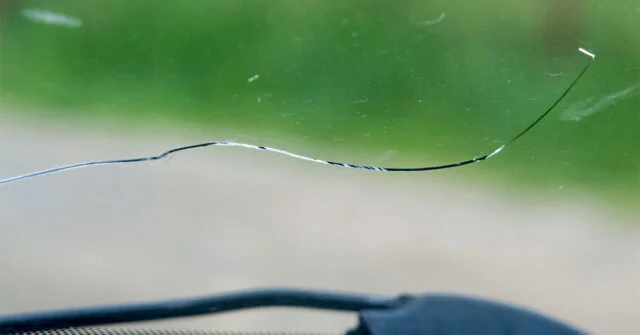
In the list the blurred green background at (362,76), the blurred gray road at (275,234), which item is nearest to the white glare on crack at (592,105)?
the blurred green background at (362,76)

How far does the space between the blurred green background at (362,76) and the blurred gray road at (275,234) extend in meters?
0.09

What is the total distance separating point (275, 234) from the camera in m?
1.96

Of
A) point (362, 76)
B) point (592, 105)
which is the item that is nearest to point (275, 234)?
point (362, 76)

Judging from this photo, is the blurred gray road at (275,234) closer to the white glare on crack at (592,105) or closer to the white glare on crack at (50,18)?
the white glare on crack at (592,105)

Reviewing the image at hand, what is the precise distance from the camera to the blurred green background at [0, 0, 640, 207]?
197 cm

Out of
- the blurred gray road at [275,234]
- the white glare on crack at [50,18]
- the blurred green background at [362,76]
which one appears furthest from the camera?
the white glare on crack at [50,18]

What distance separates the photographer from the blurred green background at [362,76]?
1.97m

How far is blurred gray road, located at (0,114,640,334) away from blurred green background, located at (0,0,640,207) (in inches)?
3.4

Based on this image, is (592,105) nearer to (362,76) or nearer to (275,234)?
(362,76)

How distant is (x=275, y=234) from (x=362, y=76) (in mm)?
585

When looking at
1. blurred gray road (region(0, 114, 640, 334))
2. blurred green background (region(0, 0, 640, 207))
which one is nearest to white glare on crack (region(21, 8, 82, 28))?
blurred green background (region(0, 0, 640, 207))

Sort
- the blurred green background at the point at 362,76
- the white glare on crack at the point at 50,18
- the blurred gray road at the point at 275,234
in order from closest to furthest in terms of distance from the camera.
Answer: the blurred gray road at the point at 275,234 → the blurred green background at the point at 362,76 → the white glare on crack at the point at 50,18

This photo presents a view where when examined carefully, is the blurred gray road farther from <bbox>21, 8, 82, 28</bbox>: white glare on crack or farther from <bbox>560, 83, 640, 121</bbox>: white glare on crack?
<bbox>21, 8, 82, 28</bbox>: white glare on crack

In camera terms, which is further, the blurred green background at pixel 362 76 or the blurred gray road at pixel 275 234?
the blurred green background at pixel 362 76
